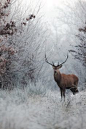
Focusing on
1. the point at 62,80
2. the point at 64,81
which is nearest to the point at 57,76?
the point at 62,80

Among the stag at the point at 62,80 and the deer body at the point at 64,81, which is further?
the deer body at the point at 64,81

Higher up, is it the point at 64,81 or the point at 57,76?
the point at 57,76

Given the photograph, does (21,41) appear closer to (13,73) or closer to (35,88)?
(13,73)

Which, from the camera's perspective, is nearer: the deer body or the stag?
the stag

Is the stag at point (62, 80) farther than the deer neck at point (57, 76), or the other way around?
the deer neck at point (57, 76)

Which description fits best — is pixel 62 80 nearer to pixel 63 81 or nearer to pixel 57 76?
pixel 63 81

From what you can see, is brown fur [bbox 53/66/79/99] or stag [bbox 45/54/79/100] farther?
brown fur [bbox 53/66/79/99]

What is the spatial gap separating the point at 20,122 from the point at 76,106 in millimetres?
3397

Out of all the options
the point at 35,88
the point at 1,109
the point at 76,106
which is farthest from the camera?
the point at 35,88

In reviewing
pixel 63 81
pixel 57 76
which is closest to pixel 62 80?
pixel 63 81

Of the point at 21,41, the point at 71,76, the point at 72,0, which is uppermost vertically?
the point at 72,0

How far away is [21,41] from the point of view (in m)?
11.6

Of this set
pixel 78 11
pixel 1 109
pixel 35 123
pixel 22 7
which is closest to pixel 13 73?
pixel 22 7

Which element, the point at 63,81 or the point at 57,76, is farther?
the point at 63,81
